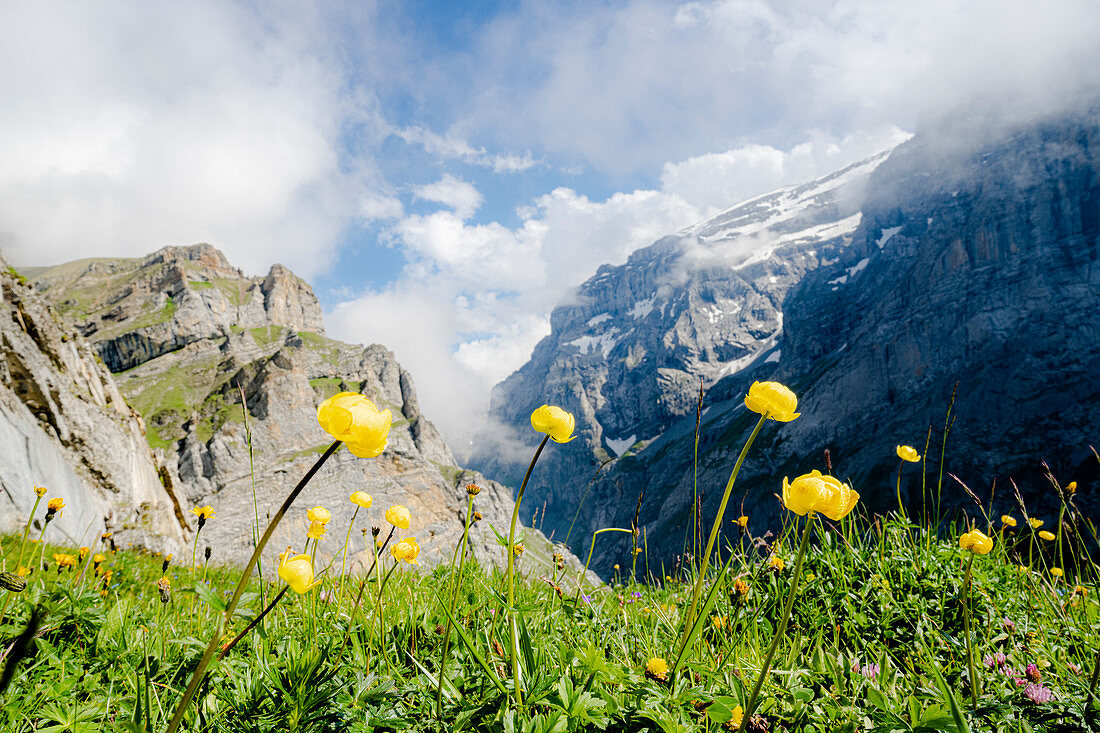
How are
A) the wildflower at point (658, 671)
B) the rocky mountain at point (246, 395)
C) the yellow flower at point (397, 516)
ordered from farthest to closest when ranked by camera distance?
the rocky mountain at point (246, 395) → the yellow flower at point (397, 516) → the wildflower at point (658, 671)

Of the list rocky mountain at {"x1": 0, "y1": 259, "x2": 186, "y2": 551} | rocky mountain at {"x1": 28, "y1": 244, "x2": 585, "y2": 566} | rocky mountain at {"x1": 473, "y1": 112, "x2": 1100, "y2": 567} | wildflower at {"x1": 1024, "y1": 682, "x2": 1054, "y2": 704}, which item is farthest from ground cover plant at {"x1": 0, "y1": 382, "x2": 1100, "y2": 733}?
rocky mountain at {"x1": 473, "y1": 112, "x2": 1100, "y2": 567}

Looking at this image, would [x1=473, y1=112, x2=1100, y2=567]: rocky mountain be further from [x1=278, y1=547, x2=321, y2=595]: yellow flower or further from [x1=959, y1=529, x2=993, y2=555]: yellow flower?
[x1=278, y1=547, x2=321, y2=595]: yellow flower

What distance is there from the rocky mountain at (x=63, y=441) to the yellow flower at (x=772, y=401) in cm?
1200

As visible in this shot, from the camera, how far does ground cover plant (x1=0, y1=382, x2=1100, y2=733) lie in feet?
6.36

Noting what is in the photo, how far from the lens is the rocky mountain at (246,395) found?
302 ft

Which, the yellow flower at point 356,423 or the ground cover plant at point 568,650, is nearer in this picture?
the yellow flower at point 356,423

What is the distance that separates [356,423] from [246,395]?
10457 centimetres

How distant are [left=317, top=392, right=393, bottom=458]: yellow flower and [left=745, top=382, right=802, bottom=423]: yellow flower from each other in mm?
1763

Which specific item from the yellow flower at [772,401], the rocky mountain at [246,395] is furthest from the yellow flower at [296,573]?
the rocky mountain at [246,395]

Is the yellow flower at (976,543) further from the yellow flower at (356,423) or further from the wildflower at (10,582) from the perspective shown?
the wildflower at (10,582)

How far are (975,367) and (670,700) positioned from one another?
447 ft

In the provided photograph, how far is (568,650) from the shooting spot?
2539 mm

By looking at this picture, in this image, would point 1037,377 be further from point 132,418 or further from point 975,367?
point 132,418

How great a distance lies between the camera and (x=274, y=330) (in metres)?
176
